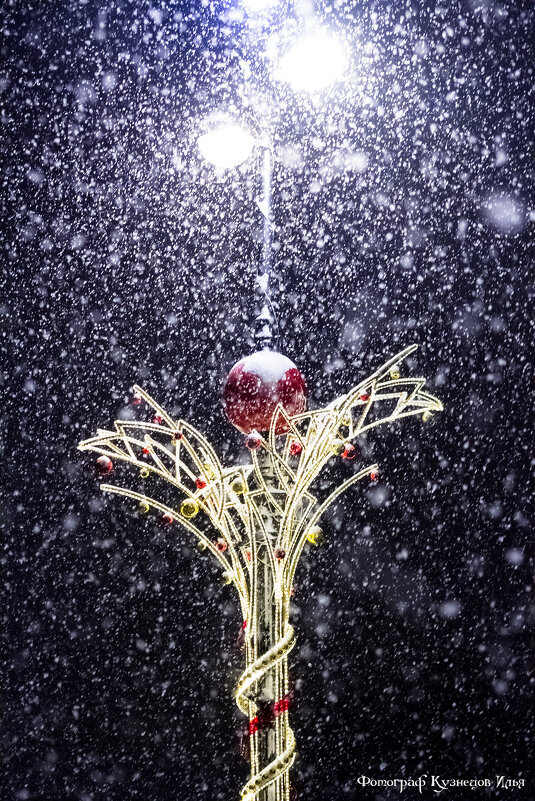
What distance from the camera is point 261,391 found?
2.96 ft

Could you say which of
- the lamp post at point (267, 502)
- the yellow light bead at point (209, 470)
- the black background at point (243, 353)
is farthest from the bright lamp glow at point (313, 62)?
the yellow light bead at point (209, 470)

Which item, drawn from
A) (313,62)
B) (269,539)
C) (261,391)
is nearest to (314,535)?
(269,539)

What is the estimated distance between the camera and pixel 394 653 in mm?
1225

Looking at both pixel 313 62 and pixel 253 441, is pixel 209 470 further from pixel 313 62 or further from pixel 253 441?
pixel 313 62

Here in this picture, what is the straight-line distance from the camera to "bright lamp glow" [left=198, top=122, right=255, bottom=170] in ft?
4.33

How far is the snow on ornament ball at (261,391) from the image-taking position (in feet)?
2.96

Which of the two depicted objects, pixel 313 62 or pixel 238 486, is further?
pixel 313 62

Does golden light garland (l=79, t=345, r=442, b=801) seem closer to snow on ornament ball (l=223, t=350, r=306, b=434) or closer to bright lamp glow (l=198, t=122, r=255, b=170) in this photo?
snow on ornament ball (l=223, t=350, r=306, b=434)

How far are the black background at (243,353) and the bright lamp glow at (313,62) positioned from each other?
0.03 metres

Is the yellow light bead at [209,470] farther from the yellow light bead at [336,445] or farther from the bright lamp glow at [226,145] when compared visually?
the bright lamp glow at [226,145]

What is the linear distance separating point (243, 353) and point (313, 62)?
0.50m

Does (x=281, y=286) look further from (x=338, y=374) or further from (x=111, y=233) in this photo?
(x=111, y=233)

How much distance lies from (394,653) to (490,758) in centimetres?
21

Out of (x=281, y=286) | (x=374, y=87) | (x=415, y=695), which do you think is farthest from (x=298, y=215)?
(x=415, y=695)
